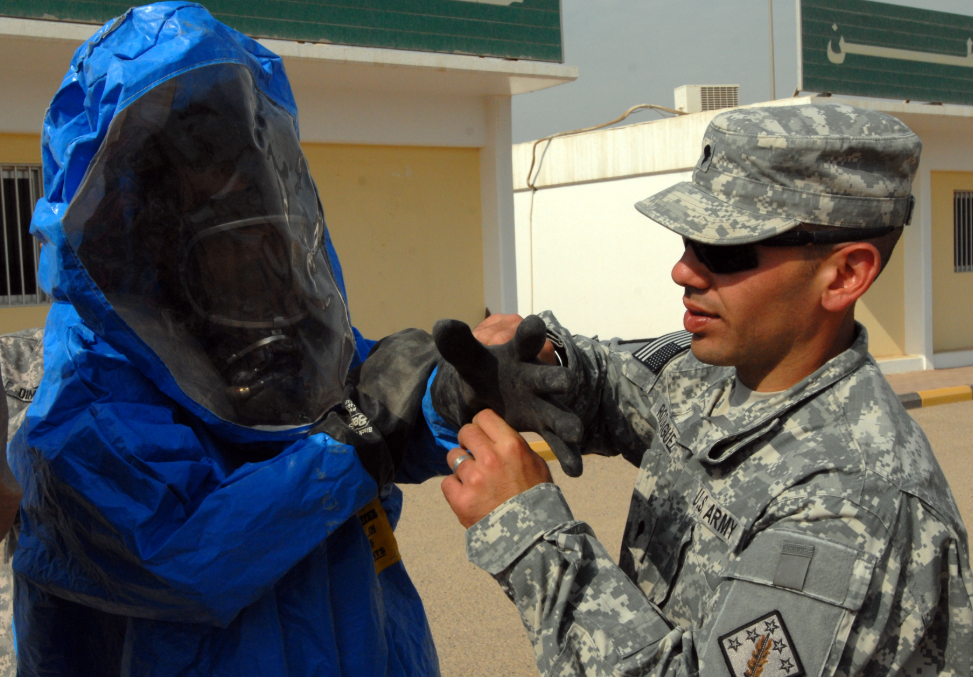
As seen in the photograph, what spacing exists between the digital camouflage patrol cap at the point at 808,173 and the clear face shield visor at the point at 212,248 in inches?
29.3

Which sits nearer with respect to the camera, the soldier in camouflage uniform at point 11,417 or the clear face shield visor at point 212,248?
the soldier in camouflage uniform at point 11,417

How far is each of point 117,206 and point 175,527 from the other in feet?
1.83

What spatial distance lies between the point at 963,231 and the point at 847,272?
11316 millimetres

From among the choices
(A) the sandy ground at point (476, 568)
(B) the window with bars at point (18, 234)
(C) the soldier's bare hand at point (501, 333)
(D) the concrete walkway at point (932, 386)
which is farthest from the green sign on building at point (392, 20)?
(C) the soldier's bare hand at point (501, 333)

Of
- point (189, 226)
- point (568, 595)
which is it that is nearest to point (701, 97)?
point (189, 226)

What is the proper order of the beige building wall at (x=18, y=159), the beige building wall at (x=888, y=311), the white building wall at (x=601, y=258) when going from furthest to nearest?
the white building wall at (x=601, y=258), the beige building wall at (x=888, y=311), the beige building wall at (x=18, y=159)

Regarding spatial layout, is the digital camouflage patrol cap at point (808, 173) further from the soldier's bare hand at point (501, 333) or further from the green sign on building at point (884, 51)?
the green sign on building at point (884, 51)

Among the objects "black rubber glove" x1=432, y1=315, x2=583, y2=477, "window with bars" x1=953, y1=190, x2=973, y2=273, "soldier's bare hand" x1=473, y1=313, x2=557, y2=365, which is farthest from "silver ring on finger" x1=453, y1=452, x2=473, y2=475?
"window with bars" x1=953, y1=190, x2=973, y2=273

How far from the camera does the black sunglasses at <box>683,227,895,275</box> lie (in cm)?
126

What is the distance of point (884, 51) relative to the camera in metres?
9.67

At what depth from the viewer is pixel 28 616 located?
4.89 ft

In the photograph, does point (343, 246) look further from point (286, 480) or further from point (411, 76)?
point (286, 480)

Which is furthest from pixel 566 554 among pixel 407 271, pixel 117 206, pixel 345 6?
pixel 407 271

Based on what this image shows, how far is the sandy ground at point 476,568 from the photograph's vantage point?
3.47m
